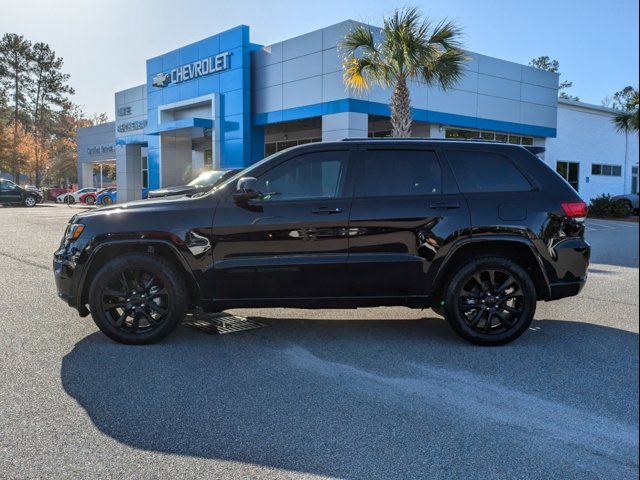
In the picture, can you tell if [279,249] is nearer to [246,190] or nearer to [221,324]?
[246,190]

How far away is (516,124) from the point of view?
985 inches

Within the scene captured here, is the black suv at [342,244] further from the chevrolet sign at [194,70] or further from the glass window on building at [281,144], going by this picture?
the glass window on building at [281,144]

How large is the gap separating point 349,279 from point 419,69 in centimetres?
1311

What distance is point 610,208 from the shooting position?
81.9 feet

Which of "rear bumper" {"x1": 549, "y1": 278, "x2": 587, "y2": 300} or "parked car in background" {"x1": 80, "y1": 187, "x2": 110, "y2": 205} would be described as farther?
"parked car in background" {"x1": 80, "y1": 187, "x2": 110, "y2": 205}

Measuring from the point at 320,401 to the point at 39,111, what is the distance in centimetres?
8157

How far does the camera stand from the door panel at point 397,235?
505 centimetres

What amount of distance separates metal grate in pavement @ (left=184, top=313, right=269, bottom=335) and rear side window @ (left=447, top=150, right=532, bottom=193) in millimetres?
2575

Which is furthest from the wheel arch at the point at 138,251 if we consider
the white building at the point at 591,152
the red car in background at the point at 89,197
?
the red car in background at the point at 89,197

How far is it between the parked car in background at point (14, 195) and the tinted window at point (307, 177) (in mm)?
34530

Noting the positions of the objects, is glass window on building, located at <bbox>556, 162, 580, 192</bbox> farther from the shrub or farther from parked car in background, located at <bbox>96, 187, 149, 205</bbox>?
parked car in background, located at <bbox>96, 187, 149, 205</bbox>

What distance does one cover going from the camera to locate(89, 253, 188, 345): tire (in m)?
5.07

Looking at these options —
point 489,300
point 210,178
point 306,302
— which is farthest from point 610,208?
point 306,302

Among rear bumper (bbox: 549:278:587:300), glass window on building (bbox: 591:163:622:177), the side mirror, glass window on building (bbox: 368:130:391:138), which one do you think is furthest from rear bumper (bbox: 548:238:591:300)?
glass window on building (bbox: 591:163:622:177)
